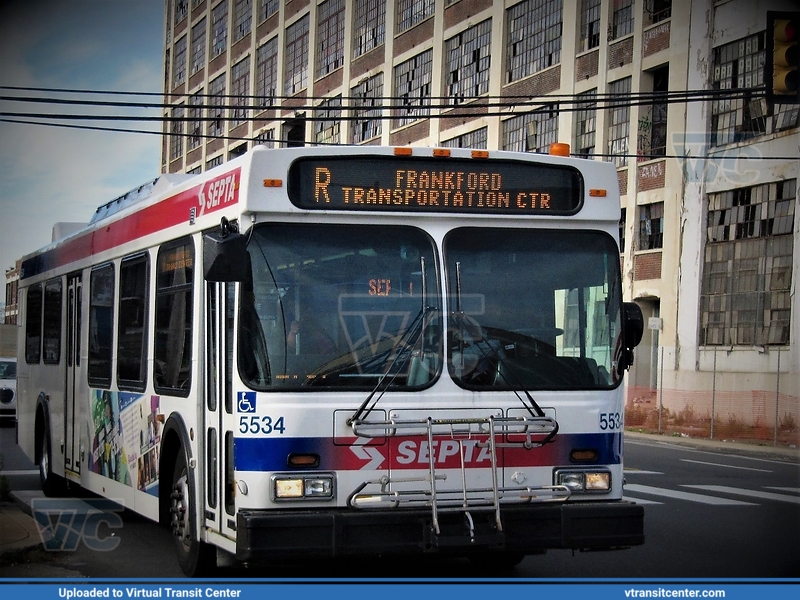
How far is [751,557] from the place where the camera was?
10602 millimetres

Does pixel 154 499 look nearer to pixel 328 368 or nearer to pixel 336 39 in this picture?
pixel 328 368

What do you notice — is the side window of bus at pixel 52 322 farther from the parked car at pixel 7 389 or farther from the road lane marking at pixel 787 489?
the parked car at pixel 7 389

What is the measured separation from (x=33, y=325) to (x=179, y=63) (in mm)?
13474

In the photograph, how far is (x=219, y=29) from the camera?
25.7 meters

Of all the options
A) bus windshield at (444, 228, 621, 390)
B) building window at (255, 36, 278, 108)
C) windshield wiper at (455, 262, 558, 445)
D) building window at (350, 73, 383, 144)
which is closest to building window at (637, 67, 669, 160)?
building window at (350, 73, 383, 144)

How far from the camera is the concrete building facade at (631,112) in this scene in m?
27.7

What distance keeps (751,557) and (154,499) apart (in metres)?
5.07

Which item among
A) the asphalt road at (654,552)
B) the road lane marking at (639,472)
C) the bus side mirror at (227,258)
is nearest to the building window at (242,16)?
the asphalt road at (654,552)

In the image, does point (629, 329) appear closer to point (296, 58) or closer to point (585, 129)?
point (296, 58)

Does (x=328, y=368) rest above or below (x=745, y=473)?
above

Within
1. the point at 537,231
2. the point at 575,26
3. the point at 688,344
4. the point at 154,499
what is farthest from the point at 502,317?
the point at 575,26

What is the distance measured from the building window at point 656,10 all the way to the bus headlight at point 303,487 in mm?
27622

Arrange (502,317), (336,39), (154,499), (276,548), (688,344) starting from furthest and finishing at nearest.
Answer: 1. (688,344)
2. (336,39)
3. (154,499)
4. (502,317)
5. (276,548)

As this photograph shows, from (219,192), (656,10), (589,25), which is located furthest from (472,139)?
(219,192)
